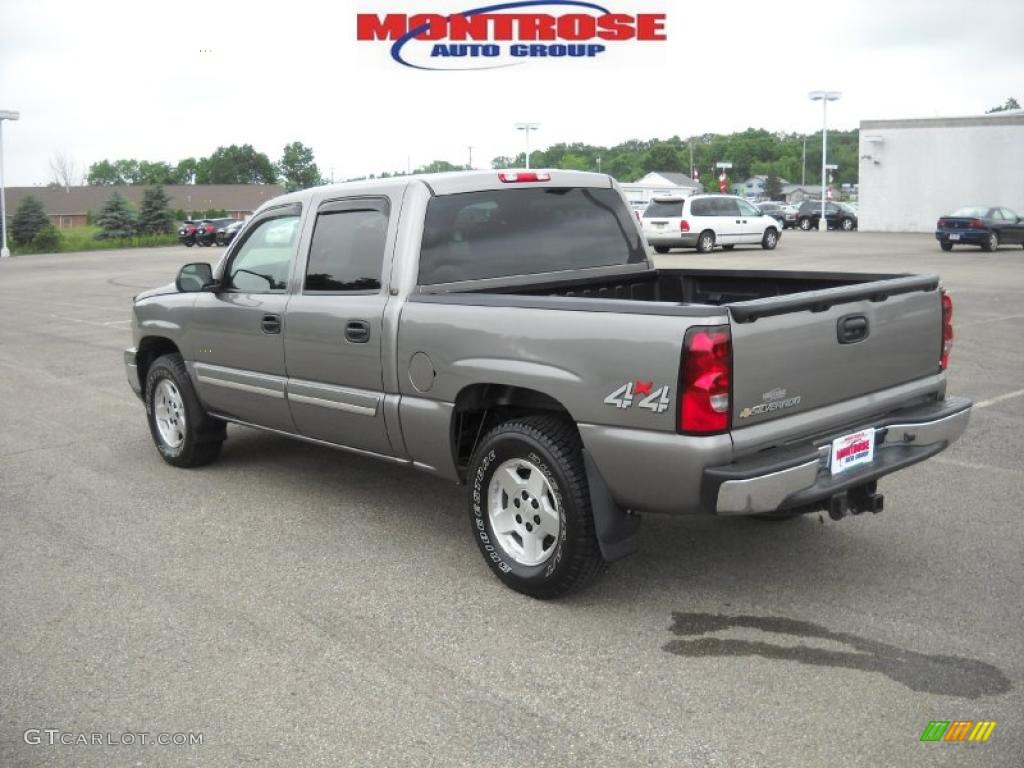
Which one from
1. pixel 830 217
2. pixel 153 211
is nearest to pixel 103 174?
pixel 153 211

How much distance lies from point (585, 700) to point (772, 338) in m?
1.54

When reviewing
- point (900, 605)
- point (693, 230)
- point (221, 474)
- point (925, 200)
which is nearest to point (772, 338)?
point (900, 605)

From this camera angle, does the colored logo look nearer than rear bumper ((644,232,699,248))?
Yes

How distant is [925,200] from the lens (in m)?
45.5

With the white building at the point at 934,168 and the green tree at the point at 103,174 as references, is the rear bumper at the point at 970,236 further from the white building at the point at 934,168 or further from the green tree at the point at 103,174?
the green tree at the point at 103,174

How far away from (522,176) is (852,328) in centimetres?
203

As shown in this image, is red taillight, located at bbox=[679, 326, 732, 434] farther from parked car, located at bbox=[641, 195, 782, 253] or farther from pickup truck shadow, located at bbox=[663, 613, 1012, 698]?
parked car, located at bbox=[641, 195, 782, 253]

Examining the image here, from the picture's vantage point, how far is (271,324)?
5.91 metres

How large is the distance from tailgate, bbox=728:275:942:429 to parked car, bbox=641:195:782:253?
25146 millimetres

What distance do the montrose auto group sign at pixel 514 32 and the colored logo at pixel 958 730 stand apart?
33255 mm

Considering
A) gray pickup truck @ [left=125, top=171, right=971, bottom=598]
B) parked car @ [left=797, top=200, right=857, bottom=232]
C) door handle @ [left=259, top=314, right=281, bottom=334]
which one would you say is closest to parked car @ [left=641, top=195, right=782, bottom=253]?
parked car @ [left=797, top=200, right=857, bottom=232]

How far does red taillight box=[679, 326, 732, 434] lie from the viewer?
3852 mm

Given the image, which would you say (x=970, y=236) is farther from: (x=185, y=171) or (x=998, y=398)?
(x=185, y=171)

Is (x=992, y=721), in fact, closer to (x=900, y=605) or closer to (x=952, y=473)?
(x=900, y=605)
